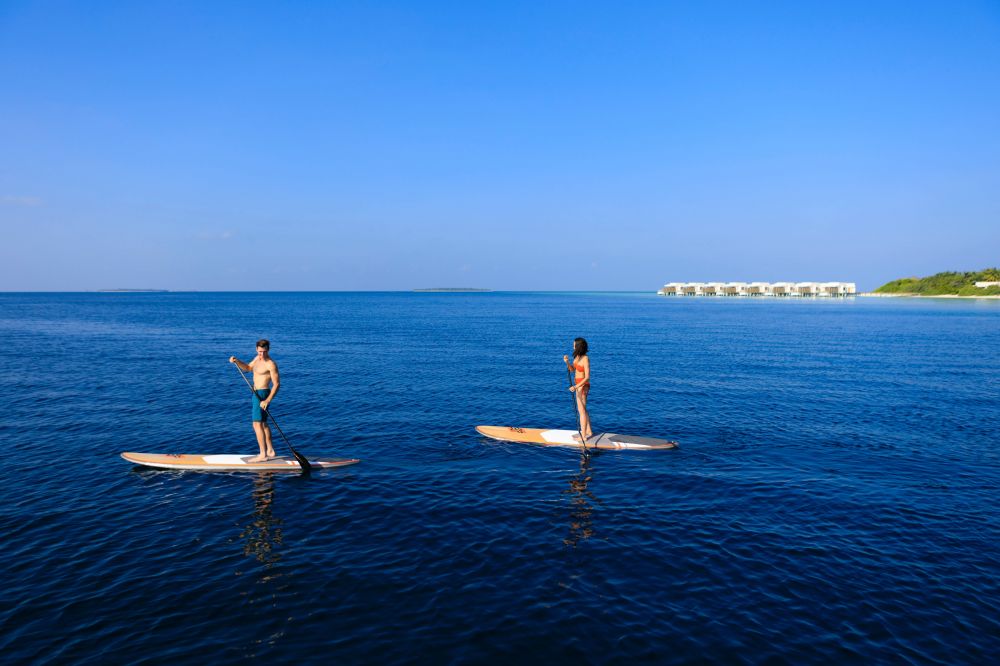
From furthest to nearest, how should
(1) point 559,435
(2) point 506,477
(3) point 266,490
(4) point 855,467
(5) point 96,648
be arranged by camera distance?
(1) point 559,435
(4) point 855,467
(2) point 506,477
(3) point 266,490
(5) point 96,648

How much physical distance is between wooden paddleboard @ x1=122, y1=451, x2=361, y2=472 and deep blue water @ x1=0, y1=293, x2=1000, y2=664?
37 cm

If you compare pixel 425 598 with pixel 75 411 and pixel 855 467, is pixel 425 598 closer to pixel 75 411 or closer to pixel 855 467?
pixel 855 467

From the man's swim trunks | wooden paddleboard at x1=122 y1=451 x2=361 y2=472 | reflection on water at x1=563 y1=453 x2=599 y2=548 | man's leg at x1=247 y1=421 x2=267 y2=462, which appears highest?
the man's swim trunks

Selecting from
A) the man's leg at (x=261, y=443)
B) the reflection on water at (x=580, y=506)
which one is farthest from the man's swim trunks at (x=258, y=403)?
the reflection on water at (x=580, y=506)

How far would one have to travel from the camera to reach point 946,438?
68.3 ft

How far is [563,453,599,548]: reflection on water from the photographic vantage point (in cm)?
1219

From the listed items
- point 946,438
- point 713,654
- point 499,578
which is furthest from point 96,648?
point 946,438

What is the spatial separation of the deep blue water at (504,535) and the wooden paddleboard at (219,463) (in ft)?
1.21

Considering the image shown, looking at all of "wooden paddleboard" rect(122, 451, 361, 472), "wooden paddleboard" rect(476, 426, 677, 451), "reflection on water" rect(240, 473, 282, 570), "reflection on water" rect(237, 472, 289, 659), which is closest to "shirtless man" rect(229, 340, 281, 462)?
"wooden paddleboard" rect(122, 451, 361, 472)

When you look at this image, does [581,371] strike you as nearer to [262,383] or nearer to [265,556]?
[262,383]

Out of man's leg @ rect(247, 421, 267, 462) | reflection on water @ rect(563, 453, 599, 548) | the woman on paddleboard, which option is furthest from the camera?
the woman on paddleboard

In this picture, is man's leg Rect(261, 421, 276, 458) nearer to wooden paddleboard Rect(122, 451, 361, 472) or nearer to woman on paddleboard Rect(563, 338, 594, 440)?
wooden paddleboard Rect(122, 451, 361, 472)

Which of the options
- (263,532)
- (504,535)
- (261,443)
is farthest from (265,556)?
(261,443)

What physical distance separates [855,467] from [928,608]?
29.5 feet
